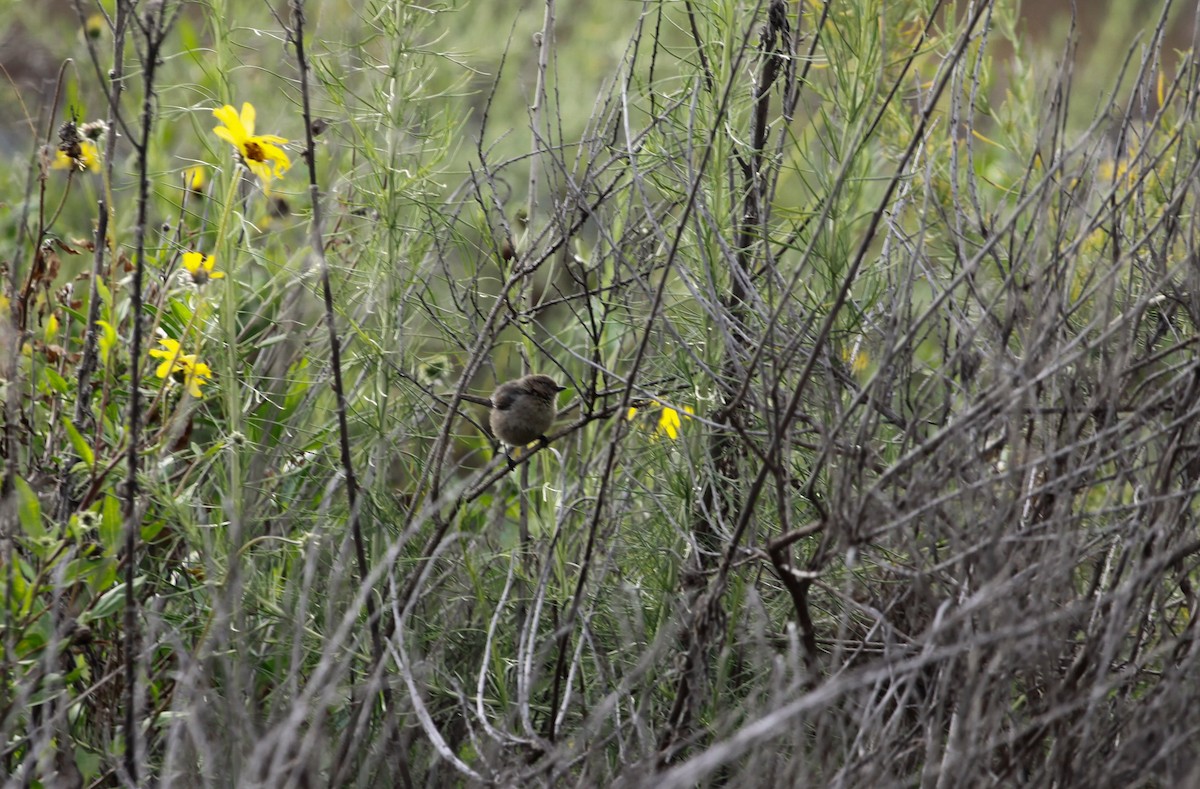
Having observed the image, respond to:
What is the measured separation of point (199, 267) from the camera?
2613 mm

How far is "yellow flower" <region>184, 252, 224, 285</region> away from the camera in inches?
97.8

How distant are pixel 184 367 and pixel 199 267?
0.26m

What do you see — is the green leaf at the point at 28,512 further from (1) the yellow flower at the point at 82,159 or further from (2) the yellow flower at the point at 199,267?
(1) the yellow flower at the point at 82,159

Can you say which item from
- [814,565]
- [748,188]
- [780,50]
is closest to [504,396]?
[748,188]

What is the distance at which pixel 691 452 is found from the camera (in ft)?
8.77

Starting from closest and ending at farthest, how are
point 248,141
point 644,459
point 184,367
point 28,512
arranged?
point 28,512, point 248,141, point 184,367, point 644,459

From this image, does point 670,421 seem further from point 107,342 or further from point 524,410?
point 107,342

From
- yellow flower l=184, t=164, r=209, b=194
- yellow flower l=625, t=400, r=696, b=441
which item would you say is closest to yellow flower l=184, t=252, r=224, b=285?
yellow flower l=184, t=164, r=209, b=194

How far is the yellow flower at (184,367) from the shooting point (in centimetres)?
254

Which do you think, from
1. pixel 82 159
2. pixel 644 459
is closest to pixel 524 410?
pixel 644 459

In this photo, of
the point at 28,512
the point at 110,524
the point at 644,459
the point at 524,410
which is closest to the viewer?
the point at 28,512

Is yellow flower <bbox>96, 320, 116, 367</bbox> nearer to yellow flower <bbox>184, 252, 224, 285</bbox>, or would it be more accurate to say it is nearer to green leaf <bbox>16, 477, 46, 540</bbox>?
yellow flower <bbox>184, 252, 224, 285</bbox>

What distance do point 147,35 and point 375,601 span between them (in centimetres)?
131

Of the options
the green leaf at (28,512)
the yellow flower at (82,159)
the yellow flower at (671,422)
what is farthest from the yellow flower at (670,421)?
the yellow flower at (82,159)
